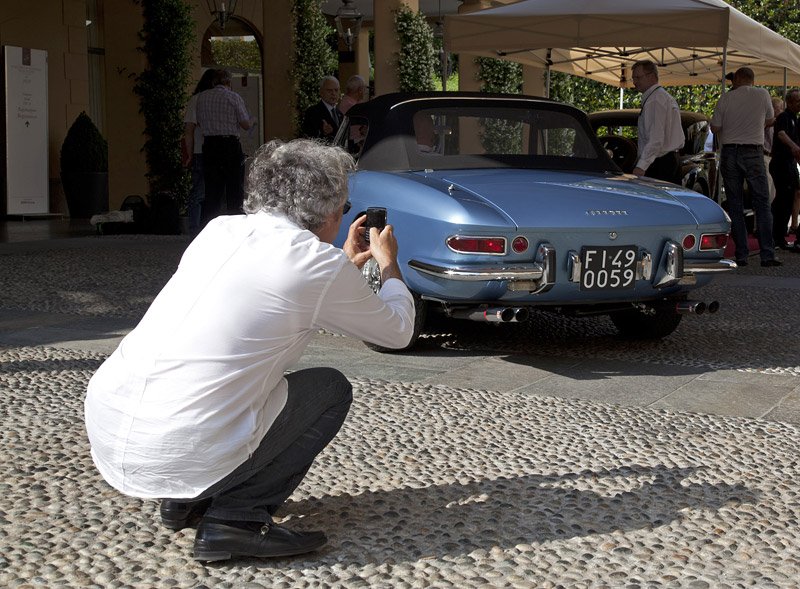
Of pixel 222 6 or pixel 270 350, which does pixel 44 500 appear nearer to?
pixel 270 350

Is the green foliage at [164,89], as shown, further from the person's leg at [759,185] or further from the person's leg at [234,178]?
the person's leg at [759,185]

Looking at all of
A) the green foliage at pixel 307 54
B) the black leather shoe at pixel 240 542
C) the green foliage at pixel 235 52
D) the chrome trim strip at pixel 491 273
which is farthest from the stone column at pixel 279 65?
the black leather shoe at pixel 240 542

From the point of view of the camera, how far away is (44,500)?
372 cm

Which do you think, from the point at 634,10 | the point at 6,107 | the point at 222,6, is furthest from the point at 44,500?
the point at 222,6

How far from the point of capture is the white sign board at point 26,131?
16266 mm

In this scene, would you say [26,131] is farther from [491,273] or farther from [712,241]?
[712,241]

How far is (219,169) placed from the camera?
11523mm

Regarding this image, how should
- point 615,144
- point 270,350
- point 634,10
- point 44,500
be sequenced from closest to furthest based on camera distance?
point 270,350 < point 44,500 < point 634,10 < point 615,144

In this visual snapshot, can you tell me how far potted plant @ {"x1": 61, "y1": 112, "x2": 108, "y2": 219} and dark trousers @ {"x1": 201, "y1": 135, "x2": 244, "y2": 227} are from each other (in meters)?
6.02

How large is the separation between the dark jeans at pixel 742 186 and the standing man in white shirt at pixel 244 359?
28.8 ft

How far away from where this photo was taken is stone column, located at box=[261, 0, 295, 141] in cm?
1853

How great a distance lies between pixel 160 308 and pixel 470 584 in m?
1.16

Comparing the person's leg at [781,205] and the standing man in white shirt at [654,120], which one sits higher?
the standing man in white shirt at [654,120]

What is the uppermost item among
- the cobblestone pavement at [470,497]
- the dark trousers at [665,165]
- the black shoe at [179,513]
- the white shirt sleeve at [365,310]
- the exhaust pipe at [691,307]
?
the dark trousers at [665,165]
